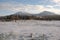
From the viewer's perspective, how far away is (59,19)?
1.26m

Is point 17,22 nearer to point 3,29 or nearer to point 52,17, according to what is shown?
Answer: point 3,29

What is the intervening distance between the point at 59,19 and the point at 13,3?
523mm

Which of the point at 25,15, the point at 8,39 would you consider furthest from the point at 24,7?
the point at 8,39

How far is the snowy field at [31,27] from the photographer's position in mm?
1207

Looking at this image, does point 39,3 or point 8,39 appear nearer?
point 8,39

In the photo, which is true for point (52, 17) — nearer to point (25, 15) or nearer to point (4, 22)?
point (25, 15)

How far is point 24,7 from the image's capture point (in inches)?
50.4

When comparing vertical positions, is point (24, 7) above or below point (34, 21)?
above

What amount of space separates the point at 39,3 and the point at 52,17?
0.67 feet

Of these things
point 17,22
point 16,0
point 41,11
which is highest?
point 16,0

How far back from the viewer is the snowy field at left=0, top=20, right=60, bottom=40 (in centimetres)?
121

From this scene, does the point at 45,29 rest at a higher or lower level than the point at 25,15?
lower

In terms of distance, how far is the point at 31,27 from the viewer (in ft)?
4.05

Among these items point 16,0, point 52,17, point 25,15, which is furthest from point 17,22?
point 52,17
